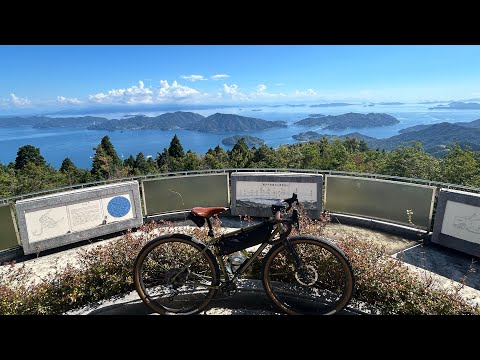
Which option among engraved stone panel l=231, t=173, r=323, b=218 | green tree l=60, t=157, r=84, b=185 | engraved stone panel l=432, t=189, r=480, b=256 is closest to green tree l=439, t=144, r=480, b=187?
engraved stone panel l=432, t=189, r=480, b=256

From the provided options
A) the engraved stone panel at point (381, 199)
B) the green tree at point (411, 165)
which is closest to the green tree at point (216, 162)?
the green tree at point (411, 165)

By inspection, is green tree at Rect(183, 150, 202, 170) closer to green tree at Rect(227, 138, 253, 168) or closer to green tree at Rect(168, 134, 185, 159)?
green tree at Rect(227, 138, 253, 168)

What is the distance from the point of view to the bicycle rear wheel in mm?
3248

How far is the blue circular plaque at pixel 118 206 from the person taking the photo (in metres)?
8.35

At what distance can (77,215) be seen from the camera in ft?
26.2

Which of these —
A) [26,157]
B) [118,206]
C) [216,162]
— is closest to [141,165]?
[216,162]

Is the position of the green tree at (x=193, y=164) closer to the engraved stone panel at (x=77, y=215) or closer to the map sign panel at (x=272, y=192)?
the map sign panel at (x=272, y=192)

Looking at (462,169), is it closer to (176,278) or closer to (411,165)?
(411,165)

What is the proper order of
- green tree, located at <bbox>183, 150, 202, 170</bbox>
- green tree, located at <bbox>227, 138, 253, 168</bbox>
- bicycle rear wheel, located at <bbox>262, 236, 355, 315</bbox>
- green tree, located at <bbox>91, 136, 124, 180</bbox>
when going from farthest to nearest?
green tree, located at <bbox>91, 136, 124, 180</bbox>, green tree, located at <bbox>227, 138, 253, 168</bbox>, green tree, located at <bbox>183, 150, 202, 170</bbox>, bicycle rear wheel, located at <bbox>262, 236, 355, 315</bbox>

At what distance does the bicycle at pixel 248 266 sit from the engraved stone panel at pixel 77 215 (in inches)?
187
